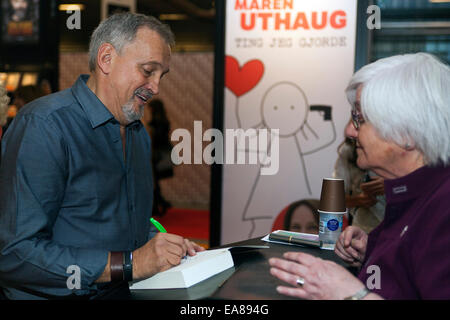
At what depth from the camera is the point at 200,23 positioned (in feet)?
25.9

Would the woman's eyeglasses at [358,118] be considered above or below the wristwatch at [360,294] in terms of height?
above

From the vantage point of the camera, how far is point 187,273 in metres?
1.23

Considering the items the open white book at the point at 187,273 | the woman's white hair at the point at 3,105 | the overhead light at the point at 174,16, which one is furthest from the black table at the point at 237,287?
the overhead light at the point at 174,16

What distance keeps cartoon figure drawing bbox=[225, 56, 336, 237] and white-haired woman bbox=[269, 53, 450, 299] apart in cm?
214

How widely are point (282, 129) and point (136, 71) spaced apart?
1982 mm

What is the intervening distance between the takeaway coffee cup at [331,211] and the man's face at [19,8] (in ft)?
13.5

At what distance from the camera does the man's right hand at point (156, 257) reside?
4.22 ft
